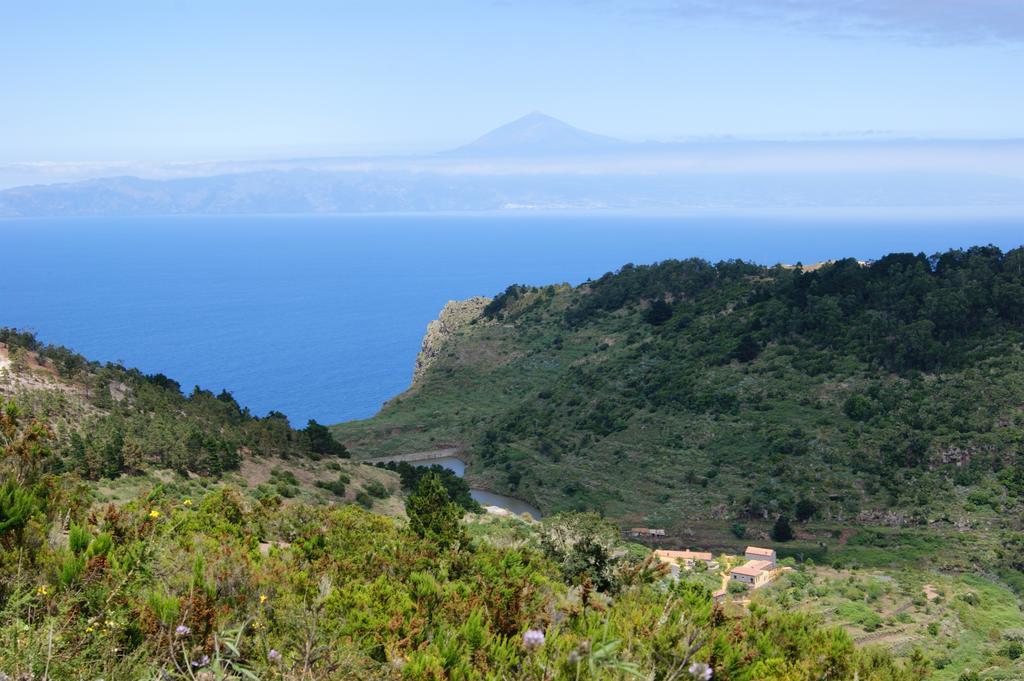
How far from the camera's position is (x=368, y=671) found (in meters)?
8.03

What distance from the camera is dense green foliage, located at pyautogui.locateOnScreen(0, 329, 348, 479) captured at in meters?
25.9

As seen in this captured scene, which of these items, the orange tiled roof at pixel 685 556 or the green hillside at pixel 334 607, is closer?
the green hillside at pixel 334 607

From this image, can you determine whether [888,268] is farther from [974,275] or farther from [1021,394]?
[1021,394]

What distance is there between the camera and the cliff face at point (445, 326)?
3206 inches

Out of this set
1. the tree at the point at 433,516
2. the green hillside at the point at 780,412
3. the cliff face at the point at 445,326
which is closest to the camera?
the tree at the point at 433,516

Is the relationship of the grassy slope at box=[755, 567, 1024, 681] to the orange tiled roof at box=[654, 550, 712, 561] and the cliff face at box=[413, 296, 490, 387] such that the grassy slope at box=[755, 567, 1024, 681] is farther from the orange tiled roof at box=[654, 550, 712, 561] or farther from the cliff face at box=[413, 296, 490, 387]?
the cliff face at box=[413, 296, 490, 387]

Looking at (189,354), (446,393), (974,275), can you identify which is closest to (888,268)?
(974,275)

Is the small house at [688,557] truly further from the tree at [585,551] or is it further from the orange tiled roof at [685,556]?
the tree at [585,551]

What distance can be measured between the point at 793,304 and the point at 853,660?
1784 inches

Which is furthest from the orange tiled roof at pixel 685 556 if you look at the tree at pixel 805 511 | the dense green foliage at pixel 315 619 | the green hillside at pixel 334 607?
the dense green foliage at pixel 315 619

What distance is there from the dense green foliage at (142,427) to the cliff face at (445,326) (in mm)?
41506

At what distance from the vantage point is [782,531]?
35938 mm

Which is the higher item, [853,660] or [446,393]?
[853,660]

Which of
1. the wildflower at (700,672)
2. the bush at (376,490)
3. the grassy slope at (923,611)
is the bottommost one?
the bush at (376,490)
